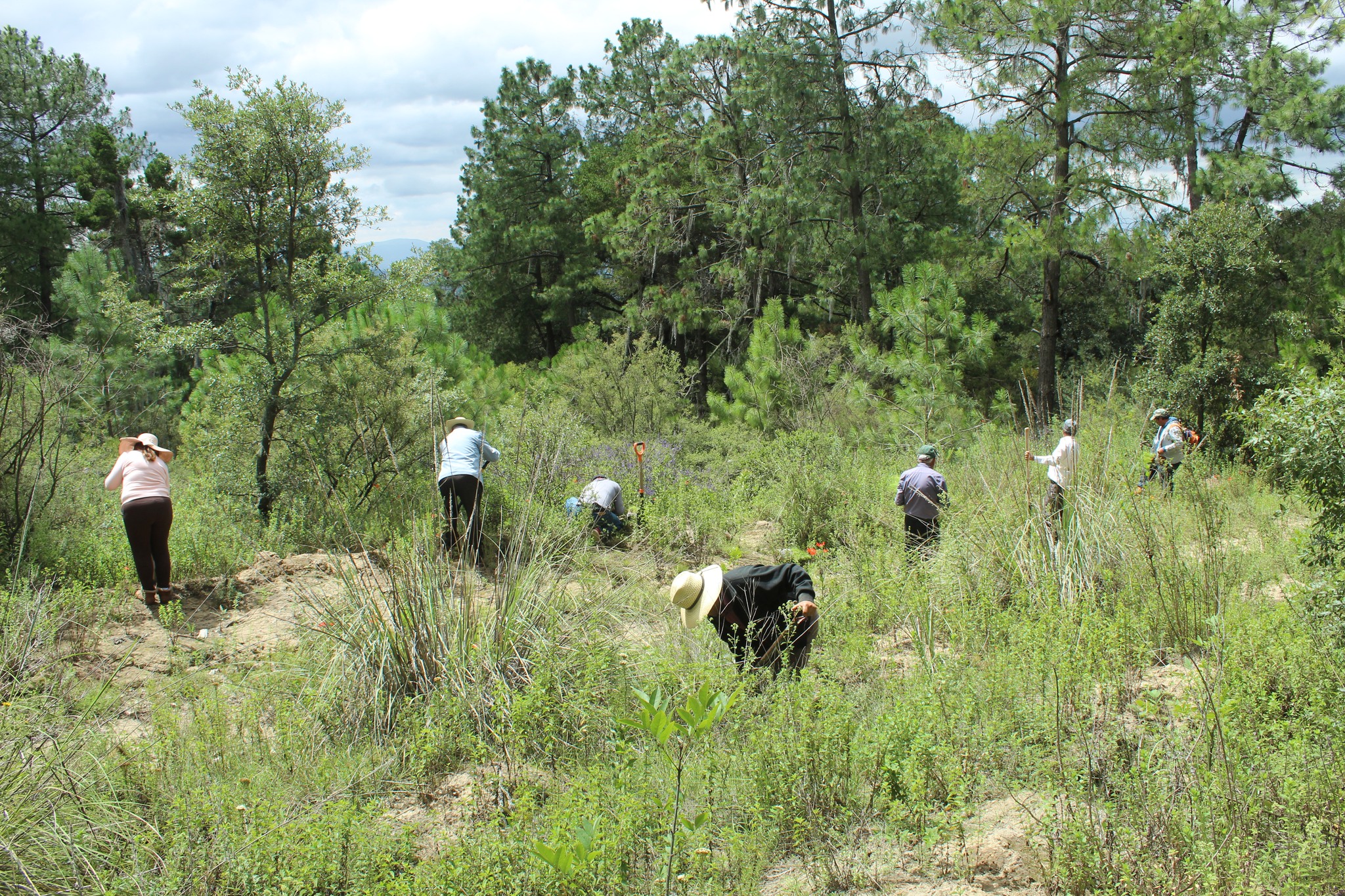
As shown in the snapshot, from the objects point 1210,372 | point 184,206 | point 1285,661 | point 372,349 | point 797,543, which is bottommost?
point 797,543

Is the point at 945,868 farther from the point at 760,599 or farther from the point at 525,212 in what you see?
the point at 525,212

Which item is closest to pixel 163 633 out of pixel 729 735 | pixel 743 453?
pixel 729 735

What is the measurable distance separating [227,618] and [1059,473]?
22.4 ft

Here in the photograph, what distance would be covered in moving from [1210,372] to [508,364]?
1559cm

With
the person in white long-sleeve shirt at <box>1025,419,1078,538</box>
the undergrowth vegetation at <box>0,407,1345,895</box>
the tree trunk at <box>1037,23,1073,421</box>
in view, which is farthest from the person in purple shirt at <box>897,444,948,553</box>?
the tree trunk at <box>1037,23,1073,421</box>

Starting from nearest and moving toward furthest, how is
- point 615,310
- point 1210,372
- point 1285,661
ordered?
point 1285,661 → point 1210,372 → point 615,310

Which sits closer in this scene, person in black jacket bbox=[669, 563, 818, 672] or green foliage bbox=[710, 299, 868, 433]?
person in black jacket bbox=[669, 563, 818, 672]

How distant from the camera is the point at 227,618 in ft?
21.6

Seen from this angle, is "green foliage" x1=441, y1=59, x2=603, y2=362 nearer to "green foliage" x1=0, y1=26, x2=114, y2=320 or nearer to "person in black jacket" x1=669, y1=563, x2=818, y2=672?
"green foliage" x1=0, y1=26, x2=114, y2=320

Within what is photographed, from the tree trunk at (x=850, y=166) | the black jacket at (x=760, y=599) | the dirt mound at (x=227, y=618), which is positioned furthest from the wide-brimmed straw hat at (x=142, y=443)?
the tree trunk at (x=850, y=166)

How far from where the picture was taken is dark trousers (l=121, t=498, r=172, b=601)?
Result: 6.46m

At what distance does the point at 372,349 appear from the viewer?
9.05 metres

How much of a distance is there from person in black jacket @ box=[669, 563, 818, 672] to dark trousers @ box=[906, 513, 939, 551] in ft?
8.41

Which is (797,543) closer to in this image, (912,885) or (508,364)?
(912,885)
